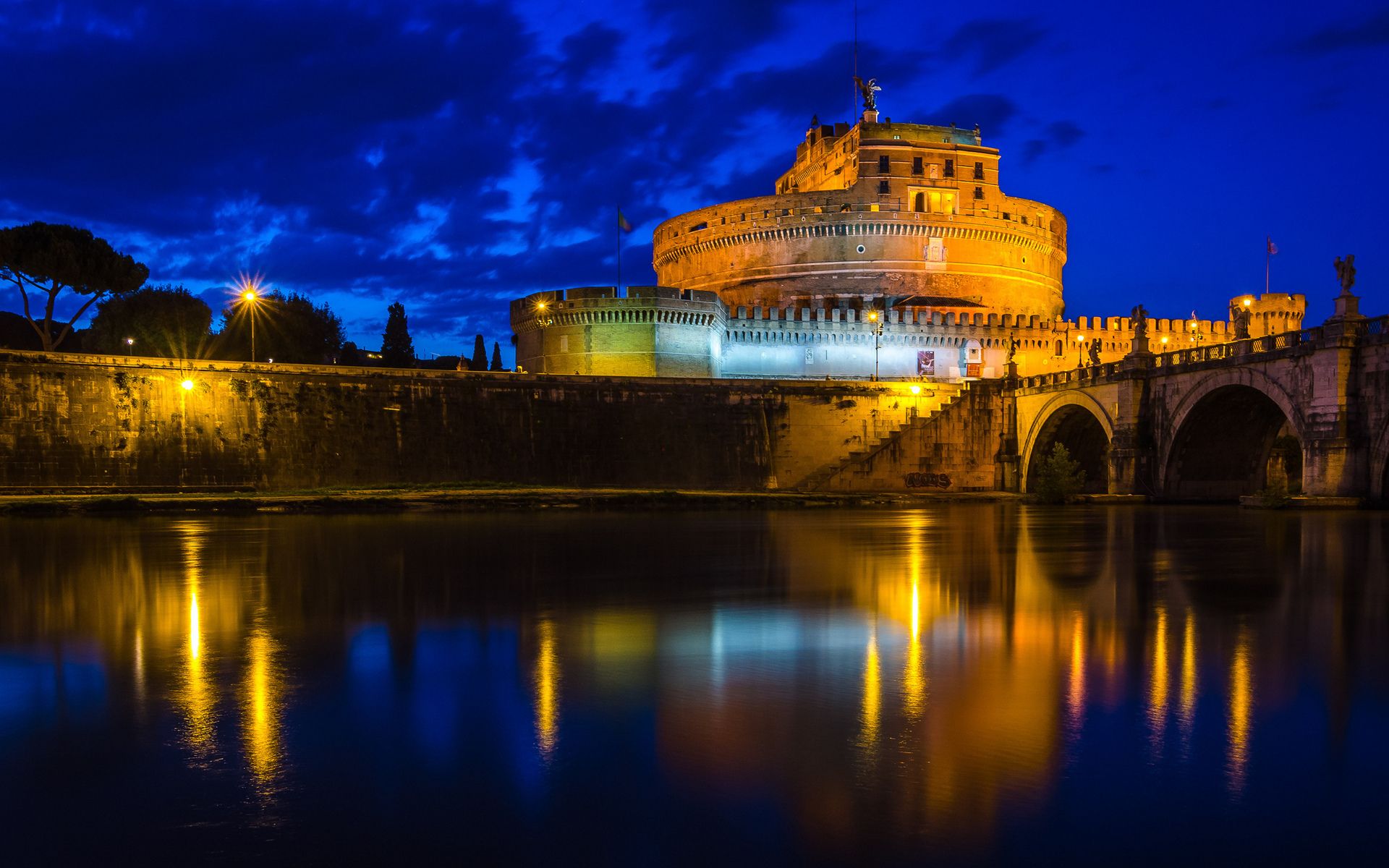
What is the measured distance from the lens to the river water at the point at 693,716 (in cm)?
484

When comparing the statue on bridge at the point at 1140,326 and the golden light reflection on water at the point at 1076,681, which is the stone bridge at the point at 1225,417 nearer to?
the statue on bridge at the point at 1140,326

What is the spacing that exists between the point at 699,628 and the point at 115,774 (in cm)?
541

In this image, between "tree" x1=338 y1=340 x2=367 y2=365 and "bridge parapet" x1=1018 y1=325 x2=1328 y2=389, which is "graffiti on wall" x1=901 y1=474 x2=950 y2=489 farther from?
"tree" x1=338 y1=340 x2=367 y2=365

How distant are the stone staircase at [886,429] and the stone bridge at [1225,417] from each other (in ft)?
10.6

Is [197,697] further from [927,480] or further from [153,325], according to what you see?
[153,325]

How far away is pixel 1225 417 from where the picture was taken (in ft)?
116

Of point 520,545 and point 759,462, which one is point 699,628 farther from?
point 759,462

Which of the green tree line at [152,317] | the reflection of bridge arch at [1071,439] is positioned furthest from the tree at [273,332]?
the reflection of bridge arch at [1071,439]

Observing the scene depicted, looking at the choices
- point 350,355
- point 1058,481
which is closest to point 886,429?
point 1058,481

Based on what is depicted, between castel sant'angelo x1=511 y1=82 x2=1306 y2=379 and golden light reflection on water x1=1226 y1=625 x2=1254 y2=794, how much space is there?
4551 cm

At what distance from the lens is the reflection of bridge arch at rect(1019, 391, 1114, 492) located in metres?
43.1

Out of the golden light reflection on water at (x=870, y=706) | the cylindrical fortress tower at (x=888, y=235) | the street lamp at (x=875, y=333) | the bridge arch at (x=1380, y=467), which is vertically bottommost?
the golden light reflection on water at (x=870, y=706)

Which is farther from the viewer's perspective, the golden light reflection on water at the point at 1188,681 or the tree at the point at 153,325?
the tree at the point at 153,325

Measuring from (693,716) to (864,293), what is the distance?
62.5m
